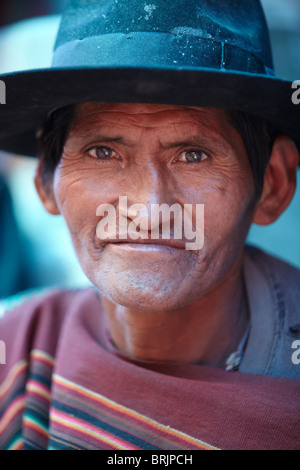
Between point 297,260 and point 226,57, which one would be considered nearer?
point 226,57

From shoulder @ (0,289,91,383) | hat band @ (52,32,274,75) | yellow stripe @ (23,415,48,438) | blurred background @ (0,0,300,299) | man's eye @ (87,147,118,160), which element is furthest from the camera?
blurred background @ (0,0,300,299)

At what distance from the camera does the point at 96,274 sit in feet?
5.89

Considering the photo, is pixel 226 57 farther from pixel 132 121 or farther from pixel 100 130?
pixel 100 130

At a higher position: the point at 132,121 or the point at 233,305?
the point at 132,121

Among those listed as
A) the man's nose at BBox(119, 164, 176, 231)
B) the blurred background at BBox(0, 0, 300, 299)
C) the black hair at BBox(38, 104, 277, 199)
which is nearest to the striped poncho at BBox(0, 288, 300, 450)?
the man's nose at BBox(119, 164, 176, 231)

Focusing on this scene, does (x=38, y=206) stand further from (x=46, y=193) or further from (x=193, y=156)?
(x=193, y=156)

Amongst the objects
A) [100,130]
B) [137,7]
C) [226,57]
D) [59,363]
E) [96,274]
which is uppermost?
[137,7]

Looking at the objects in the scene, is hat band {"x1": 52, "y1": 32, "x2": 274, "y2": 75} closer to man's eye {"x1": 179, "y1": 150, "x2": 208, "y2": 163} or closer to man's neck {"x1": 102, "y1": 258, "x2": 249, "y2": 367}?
man's eye {"x1": 179, "y1": 150, "x2": 208, "y2": 163}

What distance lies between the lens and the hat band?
158cm

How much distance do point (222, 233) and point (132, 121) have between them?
0.50m

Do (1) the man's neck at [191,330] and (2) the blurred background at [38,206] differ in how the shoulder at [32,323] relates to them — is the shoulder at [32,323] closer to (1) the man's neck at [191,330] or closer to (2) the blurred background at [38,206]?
(1) the man's neck at [191,330]

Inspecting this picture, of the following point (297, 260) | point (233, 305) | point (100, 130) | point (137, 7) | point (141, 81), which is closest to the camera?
point (141, 81)

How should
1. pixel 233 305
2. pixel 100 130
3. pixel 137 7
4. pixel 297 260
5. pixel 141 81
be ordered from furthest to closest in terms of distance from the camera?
pixel 297 260 < pixel 233 305 < pixel 100 130 < pixel 137 7 < pixel 141 81

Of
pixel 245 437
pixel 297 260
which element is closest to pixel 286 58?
pixel 297 260
